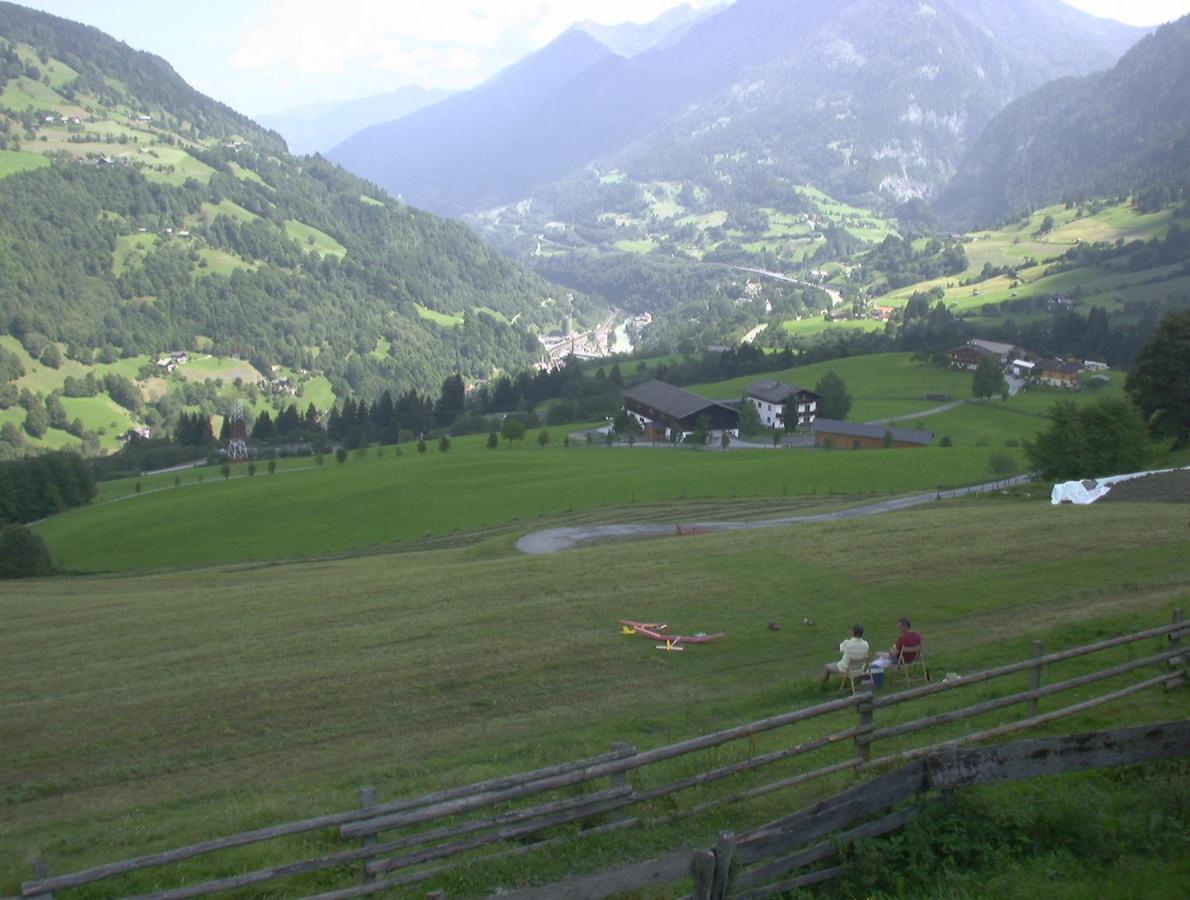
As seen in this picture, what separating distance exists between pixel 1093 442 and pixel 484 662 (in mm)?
44416

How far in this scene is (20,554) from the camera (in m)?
61.4

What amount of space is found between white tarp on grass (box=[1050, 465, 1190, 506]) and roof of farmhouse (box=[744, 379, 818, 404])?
227 ft

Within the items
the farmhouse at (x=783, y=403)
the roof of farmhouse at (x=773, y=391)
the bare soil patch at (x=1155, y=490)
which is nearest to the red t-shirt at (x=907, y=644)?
the bare soil patch at (x=1155, y=490)

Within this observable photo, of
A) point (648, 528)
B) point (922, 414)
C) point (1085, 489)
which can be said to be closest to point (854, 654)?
point (648, 528)

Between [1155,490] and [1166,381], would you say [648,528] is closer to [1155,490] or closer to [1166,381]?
[1155,490]

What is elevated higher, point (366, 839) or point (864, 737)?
point (366, 839)

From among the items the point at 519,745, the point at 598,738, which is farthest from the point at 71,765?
the point at 598,738

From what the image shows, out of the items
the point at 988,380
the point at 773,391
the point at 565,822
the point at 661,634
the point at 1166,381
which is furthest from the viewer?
the point at 773,391

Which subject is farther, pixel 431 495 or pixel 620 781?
pixel 431 495

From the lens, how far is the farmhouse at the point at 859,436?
317 feet

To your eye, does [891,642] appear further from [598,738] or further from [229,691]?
[229,691]

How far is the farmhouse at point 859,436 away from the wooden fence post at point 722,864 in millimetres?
91392

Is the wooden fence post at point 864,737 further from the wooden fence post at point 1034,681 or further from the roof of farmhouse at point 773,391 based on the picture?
the roof of farmhouse at point 773,391

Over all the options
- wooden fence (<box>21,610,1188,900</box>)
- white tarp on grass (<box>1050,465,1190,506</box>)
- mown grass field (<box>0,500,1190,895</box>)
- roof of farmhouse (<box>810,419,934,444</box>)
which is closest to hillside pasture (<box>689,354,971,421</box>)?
roof of farmhouse (<box>810,419,934,444</box>)
